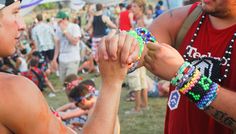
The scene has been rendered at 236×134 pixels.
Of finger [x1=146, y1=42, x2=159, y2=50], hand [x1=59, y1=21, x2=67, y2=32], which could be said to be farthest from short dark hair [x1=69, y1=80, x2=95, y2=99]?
hand [x1=59, y1=21, x2=67, y2=32]

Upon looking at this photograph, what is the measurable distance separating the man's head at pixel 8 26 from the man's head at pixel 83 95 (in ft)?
10.6

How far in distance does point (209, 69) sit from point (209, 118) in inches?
11.3

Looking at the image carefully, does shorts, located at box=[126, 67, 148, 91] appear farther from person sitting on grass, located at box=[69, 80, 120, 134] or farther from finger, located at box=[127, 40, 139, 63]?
finger, located at box=[127, 40, 139, 63]

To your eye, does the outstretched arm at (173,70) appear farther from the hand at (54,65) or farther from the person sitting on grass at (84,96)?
the hand at (54,65)

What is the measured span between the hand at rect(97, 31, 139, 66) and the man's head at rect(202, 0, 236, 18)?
0.65 m

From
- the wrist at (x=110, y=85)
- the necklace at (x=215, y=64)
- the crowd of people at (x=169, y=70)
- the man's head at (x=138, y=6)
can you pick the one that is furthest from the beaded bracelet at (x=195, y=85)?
the man's head at (x=138, y=6)

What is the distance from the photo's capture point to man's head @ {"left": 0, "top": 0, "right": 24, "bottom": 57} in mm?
1794

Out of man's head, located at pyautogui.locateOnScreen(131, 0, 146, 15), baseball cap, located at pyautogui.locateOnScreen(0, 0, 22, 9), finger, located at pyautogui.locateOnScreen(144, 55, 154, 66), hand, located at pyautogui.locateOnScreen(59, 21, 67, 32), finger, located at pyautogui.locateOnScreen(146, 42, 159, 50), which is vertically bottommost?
hand, located at pyautogui.locateOnScreen(59, 21, 67, 32)

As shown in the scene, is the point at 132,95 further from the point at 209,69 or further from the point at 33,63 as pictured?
the point at 209,69

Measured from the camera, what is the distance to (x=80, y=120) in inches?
204

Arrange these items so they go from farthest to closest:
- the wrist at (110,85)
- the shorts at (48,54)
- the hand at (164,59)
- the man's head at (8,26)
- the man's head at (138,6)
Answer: the shorts at (48,54) < the man's head at (138,6) < the hand at (164,59) < the wrist at (110,85) < the man's head at (8,26)

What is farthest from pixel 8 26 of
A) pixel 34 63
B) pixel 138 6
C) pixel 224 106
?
pixel 34 63

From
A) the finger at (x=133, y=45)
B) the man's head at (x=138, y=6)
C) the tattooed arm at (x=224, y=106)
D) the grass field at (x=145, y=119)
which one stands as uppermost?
the finger at (x=133, y=45)

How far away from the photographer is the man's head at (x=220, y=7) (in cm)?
232
